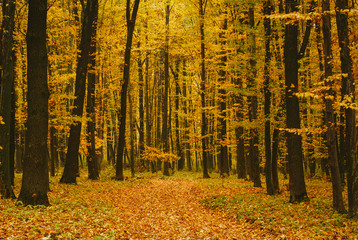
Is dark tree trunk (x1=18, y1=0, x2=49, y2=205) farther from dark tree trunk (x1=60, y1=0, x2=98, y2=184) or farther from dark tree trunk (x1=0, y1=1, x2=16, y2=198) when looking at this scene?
dark tree trunk (x1=60, y1=0, x2=98, y2=184)

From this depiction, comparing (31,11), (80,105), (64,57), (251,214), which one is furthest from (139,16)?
(251,214)

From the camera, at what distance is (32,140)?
866 centimetres

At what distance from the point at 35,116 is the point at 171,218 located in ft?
18.3

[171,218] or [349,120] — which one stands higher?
[349,120]

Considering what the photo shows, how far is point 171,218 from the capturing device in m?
9.98

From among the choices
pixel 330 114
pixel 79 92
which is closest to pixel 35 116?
pixel 79 92

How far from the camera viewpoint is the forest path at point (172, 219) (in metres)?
7.98

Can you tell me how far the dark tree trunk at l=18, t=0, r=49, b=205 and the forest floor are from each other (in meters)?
0.56

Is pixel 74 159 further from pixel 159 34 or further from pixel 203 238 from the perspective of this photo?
pixel 159 34

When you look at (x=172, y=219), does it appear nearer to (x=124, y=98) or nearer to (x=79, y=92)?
(x=79, y=92)

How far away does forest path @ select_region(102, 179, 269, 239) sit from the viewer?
26.2ft

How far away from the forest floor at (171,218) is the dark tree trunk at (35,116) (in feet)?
1.85

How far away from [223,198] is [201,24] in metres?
13.3

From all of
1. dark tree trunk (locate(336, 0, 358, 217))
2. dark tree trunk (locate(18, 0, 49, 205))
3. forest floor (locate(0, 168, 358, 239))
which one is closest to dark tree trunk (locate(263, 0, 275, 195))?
forest floor (locate(0, 168, 358, 239))
